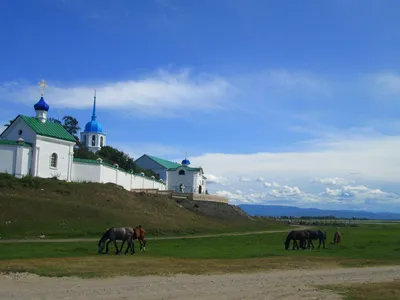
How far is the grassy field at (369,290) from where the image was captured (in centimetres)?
1634

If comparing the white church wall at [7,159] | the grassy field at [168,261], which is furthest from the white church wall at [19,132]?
the grassy field at [168,261]

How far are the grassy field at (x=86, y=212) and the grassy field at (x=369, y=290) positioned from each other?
99.6ft

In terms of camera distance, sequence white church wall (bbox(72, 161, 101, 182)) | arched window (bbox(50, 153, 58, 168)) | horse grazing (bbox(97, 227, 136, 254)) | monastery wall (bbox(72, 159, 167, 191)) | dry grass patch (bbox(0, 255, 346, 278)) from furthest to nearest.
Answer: monastery wall (bbox(72, 159, 167, 191)), white church wall (bbox(72, 161, 101, 182)), arched window (bbox(50, 153, 58, 168)), horse grazing (bbox(97, 227, 136, 254)), dry grass patch (bbox(0, 255, 346, 278))

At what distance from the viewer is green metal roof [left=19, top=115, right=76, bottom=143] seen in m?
Answer: 58.3

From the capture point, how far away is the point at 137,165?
9919 cm

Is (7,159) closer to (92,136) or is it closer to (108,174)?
(108,174)

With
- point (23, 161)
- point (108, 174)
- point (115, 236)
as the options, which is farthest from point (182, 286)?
point (108, 174)

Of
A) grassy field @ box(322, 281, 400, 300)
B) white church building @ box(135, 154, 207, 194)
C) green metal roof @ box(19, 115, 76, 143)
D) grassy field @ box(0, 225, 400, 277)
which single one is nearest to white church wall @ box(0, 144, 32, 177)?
green metal roof @ box(19, 115, 76, 143)

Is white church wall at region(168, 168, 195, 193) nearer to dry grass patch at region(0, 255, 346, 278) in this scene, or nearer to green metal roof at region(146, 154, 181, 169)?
green metal roof at region(146, 154, 181, 169)

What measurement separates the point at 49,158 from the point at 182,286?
1759 inches

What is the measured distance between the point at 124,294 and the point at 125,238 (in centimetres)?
1336

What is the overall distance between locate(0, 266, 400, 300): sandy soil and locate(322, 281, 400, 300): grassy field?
654 mm

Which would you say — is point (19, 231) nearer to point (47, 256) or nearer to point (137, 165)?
point (47, 256)

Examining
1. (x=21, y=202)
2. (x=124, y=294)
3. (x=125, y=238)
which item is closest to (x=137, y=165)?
(x=21, y=202)
